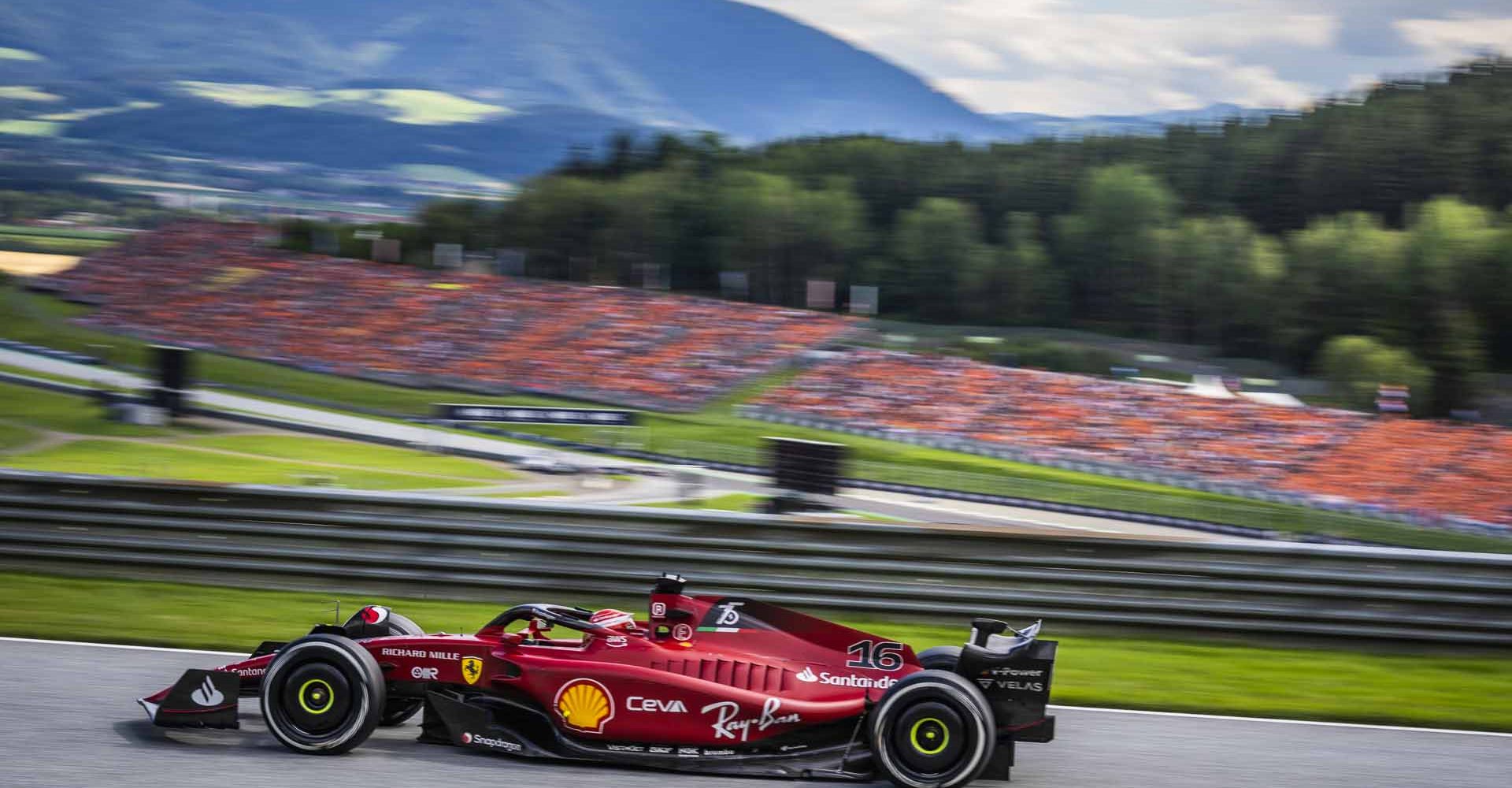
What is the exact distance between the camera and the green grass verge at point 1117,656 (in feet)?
22.0

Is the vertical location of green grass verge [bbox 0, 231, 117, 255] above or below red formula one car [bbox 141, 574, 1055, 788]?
above

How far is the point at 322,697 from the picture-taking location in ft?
17.0

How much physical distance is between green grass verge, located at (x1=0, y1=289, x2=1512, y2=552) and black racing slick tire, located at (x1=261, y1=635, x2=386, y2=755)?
1831cm

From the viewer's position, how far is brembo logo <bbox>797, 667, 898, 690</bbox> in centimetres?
520

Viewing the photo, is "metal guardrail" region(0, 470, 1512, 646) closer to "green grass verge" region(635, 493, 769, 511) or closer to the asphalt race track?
the asphalt race track

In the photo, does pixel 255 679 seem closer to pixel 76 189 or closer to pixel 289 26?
pixel 76 189

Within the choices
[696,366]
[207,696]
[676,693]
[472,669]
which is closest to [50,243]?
[696,366]

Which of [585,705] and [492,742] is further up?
[585,705]

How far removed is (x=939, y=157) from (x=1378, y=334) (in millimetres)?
30746

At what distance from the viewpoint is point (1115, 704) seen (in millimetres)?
6691

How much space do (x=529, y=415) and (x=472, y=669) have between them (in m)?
32.0

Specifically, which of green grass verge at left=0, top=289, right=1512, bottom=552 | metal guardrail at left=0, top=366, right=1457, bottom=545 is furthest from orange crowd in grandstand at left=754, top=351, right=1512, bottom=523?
metal guardrail at left=0, top=366, right=1457, bottom=545

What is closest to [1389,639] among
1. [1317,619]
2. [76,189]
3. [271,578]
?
[1317,619]

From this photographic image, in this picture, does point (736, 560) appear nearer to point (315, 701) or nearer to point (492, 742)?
point (492, 742)
